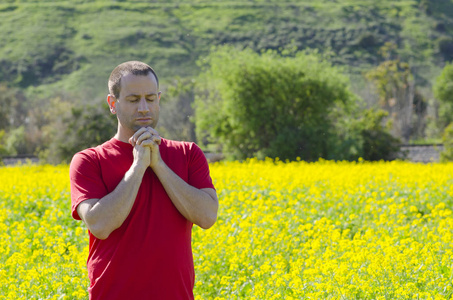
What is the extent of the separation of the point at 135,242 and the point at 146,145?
0.44m

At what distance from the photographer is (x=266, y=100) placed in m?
22.6

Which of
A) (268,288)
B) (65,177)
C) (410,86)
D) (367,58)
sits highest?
(268,288)

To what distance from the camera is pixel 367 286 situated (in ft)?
16.1

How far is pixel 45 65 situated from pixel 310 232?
97952 millimetres

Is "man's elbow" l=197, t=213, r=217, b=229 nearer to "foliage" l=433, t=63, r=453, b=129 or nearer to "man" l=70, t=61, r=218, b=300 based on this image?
"man" l=70, t=61, r=218, b=300

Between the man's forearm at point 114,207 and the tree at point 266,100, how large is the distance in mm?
19394

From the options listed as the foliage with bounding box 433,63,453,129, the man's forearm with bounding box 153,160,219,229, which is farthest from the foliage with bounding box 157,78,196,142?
the man's forearm with bounding box 153,160,219,229

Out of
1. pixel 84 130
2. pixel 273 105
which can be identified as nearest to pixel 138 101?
pixel 84 130

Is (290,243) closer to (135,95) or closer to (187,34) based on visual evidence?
(135,95)

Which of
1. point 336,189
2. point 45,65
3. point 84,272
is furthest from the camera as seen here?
point 45,65

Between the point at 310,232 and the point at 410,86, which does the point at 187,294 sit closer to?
the point at 310,232

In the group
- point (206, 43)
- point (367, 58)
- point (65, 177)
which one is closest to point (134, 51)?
point (206, 43)

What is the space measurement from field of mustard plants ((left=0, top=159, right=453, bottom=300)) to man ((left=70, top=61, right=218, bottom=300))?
7.27 feet

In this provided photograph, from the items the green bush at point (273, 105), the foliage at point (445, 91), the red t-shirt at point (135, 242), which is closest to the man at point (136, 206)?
the red t-shirt at point (135, 242)
